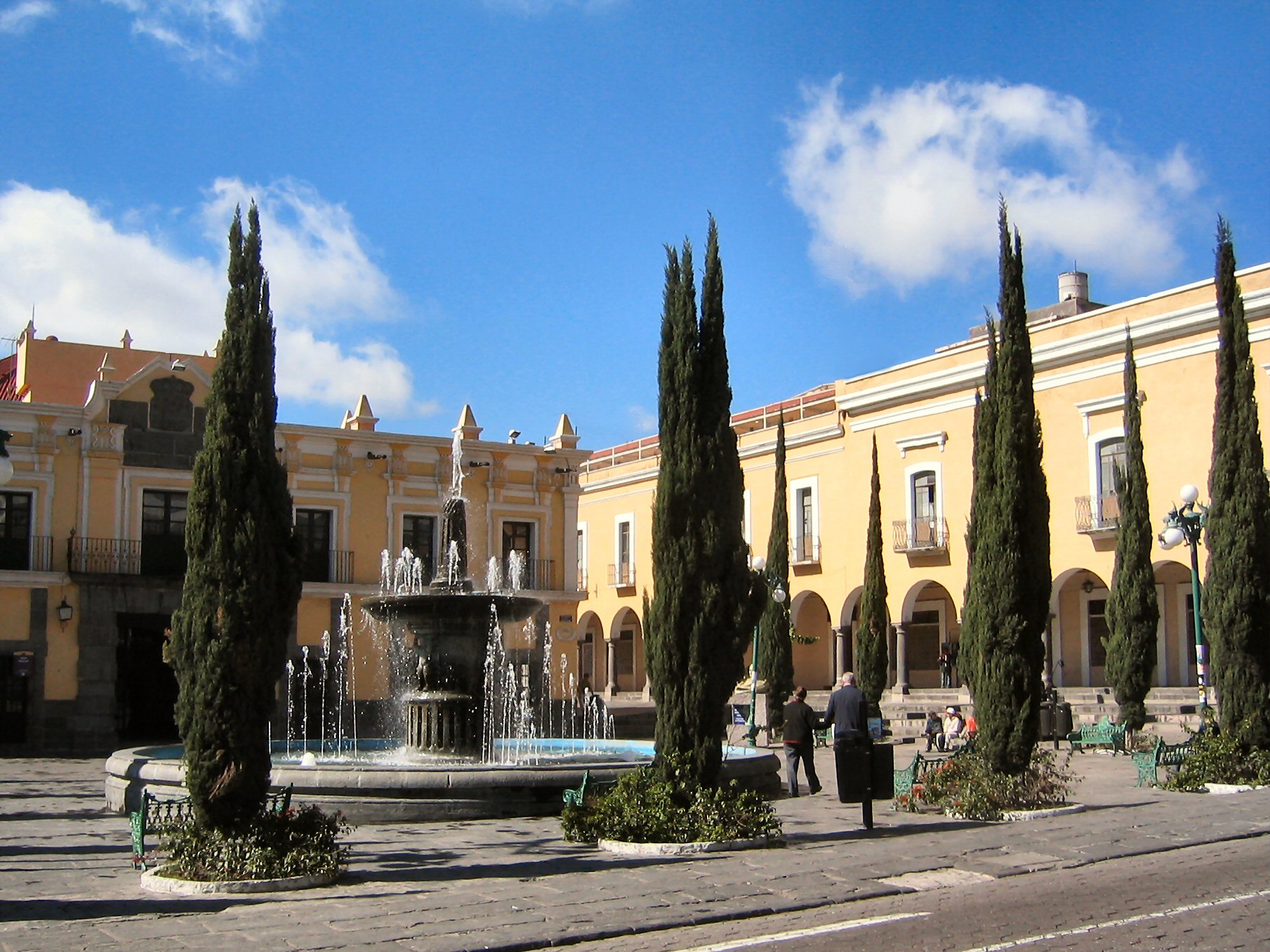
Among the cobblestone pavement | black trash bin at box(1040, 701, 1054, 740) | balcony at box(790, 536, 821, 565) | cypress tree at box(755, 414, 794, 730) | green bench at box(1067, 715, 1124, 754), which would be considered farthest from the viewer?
balcony at box(790, 536, 821, 565)

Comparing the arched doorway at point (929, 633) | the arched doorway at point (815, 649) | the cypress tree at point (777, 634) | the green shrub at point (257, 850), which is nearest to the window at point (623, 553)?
the arched doorway at point (815, 649)

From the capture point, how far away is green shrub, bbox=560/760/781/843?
34.1ft

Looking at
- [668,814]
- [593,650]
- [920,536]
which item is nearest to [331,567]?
[920,536]

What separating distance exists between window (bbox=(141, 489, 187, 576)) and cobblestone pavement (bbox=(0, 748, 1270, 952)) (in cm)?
1310

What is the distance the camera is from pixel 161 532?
2695 centimetres

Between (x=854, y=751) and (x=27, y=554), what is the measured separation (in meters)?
19.9

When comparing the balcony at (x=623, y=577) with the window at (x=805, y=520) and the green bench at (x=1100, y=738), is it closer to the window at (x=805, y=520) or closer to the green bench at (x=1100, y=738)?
the window at (x=805, y=520)

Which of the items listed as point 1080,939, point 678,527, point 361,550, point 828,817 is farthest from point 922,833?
point 361,550

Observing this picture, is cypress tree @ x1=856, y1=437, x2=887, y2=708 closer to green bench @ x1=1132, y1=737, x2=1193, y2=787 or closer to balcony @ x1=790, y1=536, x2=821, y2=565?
balcony @ x1=790, y1=536, x2=821, y2=565

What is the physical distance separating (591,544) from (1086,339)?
2085 centimetres

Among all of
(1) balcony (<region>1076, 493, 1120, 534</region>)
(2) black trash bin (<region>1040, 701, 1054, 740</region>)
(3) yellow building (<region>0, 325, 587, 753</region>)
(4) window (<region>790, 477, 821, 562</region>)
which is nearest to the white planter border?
(3) yellow building (<region>0, 325, 587, 753</region>)

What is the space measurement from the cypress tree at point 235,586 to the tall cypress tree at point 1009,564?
7205 mm

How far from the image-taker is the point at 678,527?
11227 millimetres

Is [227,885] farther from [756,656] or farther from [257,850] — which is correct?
[756,656]
